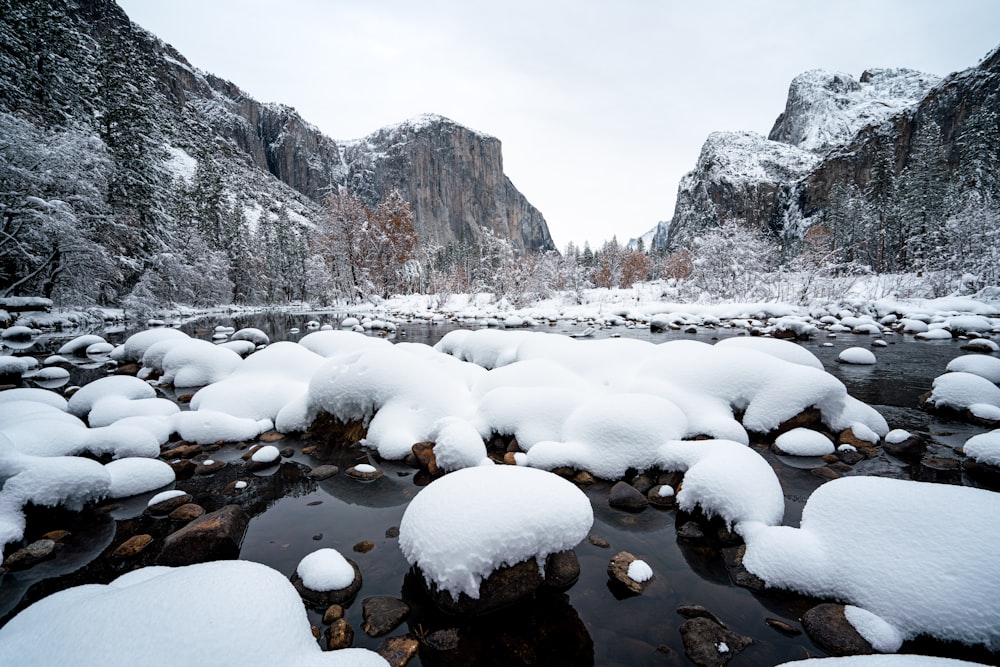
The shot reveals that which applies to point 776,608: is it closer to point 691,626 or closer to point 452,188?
point 691,626

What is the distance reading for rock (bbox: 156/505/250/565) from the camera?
3.13m

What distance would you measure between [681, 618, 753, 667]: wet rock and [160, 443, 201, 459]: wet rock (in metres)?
6.06

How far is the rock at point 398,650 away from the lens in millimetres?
2324

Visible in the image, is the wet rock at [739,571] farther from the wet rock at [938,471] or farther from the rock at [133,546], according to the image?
the rock at [133,546]

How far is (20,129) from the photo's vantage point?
1565 cm

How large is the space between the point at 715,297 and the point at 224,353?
111 ft

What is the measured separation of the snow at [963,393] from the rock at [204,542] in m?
10.3

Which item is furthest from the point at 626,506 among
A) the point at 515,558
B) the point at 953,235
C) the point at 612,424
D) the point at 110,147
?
the point at 953,235

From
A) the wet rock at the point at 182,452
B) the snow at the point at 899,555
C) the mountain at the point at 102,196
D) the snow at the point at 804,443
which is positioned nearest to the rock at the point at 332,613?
the snow at the point at 899,555

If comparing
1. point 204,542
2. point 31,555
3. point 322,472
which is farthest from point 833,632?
point 31,555

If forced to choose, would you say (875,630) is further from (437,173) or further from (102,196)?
(437,173)

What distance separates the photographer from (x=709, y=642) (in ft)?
7.98

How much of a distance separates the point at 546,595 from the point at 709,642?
109cm

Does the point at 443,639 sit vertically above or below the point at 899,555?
below
